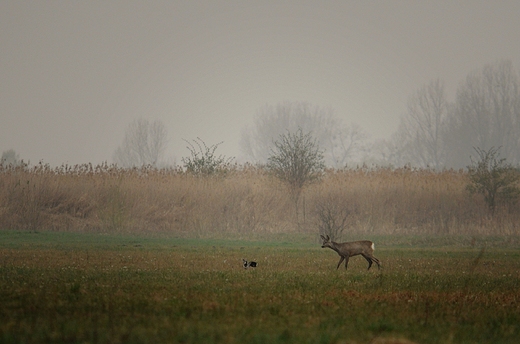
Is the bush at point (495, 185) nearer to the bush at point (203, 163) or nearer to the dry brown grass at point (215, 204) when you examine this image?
the dry brown grass at point (215, 204)

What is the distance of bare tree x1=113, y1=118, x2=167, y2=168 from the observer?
116 meters

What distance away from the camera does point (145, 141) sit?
11606cm

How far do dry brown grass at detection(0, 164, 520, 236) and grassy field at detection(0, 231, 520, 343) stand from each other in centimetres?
1540

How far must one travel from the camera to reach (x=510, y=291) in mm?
13023

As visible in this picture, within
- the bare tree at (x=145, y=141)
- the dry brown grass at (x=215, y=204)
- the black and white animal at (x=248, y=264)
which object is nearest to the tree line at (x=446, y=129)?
the bare tree at (x=145, y=141)

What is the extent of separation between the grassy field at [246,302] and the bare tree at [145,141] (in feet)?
318

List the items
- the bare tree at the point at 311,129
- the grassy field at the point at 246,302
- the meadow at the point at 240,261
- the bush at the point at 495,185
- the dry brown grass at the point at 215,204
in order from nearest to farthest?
the grassy field at the point at 246,302 < the meadow at the point at 240,261 < the dry brown grass at the point at 215,204 < the bush at the point at 495,185 < the bare tree at the point at 311,129

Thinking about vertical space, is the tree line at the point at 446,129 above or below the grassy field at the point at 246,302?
above

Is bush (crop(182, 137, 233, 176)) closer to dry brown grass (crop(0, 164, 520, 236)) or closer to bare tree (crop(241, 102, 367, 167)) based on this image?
dry brown grass (crop(0, 164, 520, 236))

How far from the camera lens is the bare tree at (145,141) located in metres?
116

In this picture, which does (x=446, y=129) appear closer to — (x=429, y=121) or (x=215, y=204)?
(x=429, y=121)

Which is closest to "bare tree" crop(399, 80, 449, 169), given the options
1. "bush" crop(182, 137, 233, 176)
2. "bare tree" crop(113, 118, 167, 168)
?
"bare tree" crop(113, 118, 167, 168)

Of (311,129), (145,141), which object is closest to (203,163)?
(145,141)

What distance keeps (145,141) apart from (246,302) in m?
108
